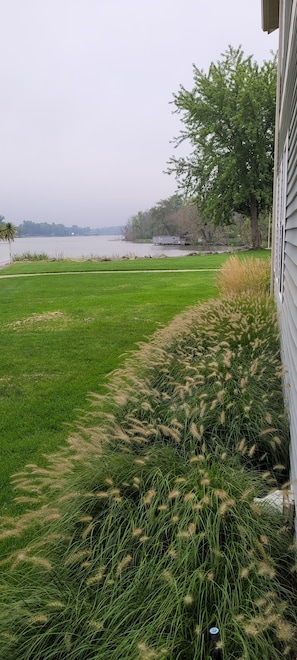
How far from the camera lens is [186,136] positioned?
3309 centimetres

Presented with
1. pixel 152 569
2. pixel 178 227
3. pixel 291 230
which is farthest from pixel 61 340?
pixel 178 227

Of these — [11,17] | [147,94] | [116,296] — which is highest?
[147,94]

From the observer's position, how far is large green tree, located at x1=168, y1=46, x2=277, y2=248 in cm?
2998

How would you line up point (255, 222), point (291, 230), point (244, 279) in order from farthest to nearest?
point (255, 222) → point (244, 279) → point (291, 230)

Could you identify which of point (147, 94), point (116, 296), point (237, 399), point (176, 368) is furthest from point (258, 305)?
Answer: point (147, 94)

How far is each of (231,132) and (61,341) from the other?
27.9m

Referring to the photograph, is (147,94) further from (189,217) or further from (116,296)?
(116,296)

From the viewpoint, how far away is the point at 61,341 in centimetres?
879

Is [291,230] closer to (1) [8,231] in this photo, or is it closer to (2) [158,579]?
(2) [158,579]

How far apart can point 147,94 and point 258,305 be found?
57860 millimetres

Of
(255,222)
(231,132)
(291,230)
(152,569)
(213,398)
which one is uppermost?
(231,132)

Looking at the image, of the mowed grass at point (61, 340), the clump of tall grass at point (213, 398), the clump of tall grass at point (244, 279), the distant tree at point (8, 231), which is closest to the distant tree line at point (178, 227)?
the distant tree at point (8, 231)

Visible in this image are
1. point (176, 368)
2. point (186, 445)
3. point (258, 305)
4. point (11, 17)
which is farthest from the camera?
point (11, 17)

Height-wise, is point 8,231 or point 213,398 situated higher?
point 8,231
